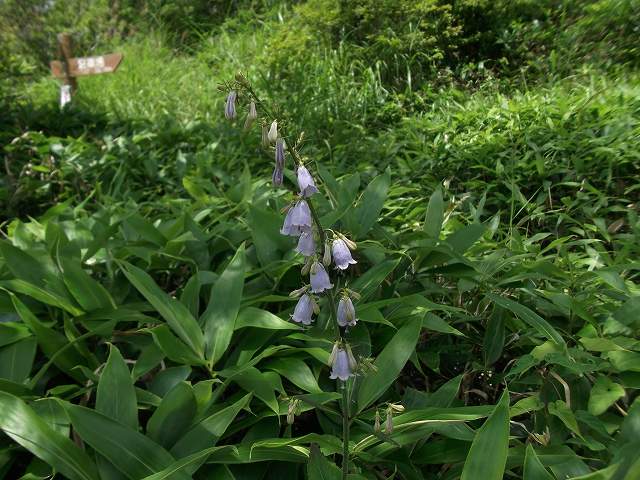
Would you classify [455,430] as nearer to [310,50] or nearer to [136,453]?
[136,453]

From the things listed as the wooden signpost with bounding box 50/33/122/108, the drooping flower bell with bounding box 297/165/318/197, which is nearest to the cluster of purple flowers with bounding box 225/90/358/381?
the drooping flower bell with bounding box 297/165/318/197

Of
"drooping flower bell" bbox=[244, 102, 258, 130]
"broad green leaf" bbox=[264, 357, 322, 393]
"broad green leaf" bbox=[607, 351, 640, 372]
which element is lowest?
"broad green leaf" bbox=[607, 351, 640, 372]

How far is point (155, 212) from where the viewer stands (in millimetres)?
3125

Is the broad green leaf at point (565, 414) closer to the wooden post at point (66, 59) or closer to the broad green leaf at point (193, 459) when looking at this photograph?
the broad green leaf at point (193, 459)

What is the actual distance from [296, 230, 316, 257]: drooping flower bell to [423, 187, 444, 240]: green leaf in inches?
39.1

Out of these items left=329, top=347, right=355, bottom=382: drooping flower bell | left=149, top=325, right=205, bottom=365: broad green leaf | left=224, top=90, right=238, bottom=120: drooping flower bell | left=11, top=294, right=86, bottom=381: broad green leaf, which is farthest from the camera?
left=11, top=294, right=86, bottom=381: broad green leaf

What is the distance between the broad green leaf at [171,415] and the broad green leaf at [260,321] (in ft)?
0.98

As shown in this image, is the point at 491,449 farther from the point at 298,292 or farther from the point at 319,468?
the point at 298,292

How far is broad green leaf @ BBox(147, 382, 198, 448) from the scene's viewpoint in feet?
4.13

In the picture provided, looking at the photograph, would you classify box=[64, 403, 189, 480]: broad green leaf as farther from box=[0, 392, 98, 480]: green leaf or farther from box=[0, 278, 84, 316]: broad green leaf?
box=[0, 278, 84, 316]: broad green leaf

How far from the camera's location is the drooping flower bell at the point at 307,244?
99 centimetres

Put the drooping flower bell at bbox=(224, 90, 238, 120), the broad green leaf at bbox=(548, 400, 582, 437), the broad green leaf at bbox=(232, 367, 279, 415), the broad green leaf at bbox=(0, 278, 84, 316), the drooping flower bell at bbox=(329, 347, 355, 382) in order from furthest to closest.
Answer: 1. the broad green leaf at bbox=(0, 278, 84, 316)
2. the broad green leaf at bbox=(232, 367, 279, 415)
3. the broad green leaf at bbox=(548, 400, 582, 437)
4. the drooping flower bell at bbox=(224, 90, 238, 120)
5. the drooping flower bell at bbox=(329, 347, 355, 382)

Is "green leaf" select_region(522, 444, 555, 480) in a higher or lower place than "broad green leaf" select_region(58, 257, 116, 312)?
lower

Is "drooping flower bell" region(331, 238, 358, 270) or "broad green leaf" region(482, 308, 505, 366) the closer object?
"drooping flower bell" region(331, 238, 358, 270)
